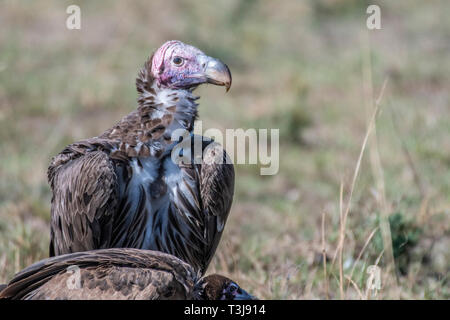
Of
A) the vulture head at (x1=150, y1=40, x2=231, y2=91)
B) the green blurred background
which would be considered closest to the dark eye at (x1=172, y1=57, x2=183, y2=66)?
the vulture head at (x1=150, y1=40, x2=231, y2=91)


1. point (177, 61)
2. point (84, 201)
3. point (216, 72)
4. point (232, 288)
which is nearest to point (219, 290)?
point (232, 288)

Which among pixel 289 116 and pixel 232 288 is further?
pixel 289 116

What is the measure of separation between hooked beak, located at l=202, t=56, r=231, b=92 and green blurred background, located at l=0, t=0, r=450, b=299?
0.86 meters

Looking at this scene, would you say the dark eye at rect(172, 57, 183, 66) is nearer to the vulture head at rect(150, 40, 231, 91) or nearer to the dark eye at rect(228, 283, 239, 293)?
the vulture head at rect(150, 40, 231, 91)

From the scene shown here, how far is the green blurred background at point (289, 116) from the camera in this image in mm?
4840

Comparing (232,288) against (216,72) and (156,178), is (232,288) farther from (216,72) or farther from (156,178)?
(216,72)

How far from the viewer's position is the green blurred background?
4.84 meters

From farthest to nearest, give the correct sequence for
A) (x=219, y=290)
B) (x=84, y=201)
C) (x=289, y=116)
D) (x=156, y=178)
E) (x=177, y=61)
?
1. (x=289, y=116)
2. (x=177, y=61)
3. (x=156, y=178)
4. (x=84, y=201)
5. (x=219, y=290)

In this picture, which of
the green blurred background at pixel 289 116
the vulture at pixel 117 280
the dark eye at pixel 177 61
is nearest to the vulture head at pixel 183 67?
the dark eye at pixel 177 61

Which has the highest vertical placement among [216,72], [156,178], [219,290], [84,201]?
[216,72]

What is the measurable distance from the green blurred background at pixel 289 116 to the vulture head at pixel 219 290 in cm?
67

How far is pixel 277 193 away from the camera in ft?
23.9

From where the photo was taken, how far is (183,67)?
405 centimetres

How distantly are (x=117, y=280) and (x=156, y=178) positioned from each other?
1.03 m
